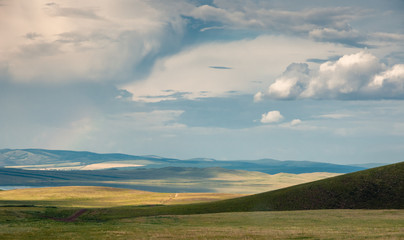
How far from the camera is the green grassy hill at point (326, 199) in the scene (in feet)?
316

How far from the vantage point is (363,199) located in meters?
99.2

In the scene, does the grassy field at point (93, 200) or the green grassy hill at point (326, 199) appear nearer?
the green grassy hill at point (326, 199)

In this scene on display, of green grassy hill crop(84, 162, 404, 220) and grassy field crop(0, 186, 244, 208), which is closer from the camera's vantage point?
green grassy hill crop(84, 162, 404, 220)

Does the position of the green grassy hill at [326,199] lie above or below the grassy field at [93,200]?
above

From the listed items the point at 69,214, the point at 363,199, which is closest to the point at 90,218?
the point at 69,214

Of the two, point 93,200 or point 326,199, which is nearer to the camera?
point 326,199

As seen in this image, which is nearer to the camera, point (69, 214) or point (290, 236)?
point (290, 236)

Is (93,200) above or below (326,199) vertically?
below

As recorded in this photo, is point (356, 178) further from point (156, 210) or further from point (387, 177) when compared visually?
point (156, 210)

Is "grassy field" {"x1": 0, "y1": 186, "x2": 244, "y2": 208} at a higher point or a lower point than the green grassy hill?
lower

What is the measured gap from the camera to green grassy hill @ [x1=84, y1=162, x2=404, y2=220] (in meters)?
96.3

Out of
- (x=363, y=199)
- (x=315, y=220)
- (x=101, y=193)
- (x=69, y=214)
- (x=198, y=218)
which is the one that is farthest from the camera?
(x=101, y=193)

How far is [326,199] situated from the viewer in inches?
4026

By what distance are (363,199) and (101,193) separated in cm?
13303
